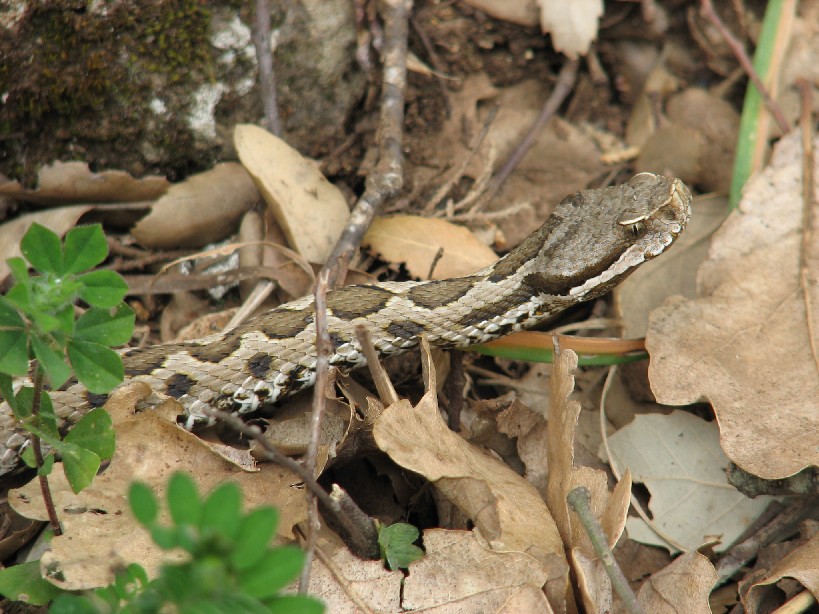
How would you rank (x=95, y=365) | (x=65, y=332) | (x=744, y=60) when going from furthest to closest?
(x=744, y=60), (x=95, y=365), (x=65, y=332)

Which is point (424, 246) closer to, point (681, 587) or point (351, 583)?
point (351, 583)

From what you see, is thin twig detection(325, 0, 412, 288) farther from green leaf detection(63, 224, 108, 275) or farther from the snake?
green leaf detection(63, 224, 108, 275)

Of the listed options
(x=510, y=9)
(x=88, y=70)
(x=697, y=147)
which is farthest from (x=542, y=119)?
(x=88, y=70)

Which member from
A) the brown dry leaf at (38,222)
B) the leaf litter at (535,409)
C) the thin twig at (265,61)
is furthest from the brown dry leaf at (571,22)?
the brown dry leaf at (38,222)

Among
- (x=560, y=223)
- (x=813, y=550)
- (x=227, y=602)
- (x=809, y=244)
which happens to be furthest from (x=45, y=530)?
(x=809, y=244)

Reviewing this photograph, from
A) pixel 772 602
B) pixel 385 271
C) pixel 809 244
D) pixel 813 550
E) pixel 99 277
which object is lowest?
pixel 772 602

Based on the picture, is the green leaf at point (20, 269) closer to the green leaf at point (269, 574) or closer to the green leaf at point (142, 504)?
the green leaf at point (142, 504)

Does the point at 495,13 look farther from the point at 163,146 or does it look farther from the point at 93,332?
the point at 93,332
